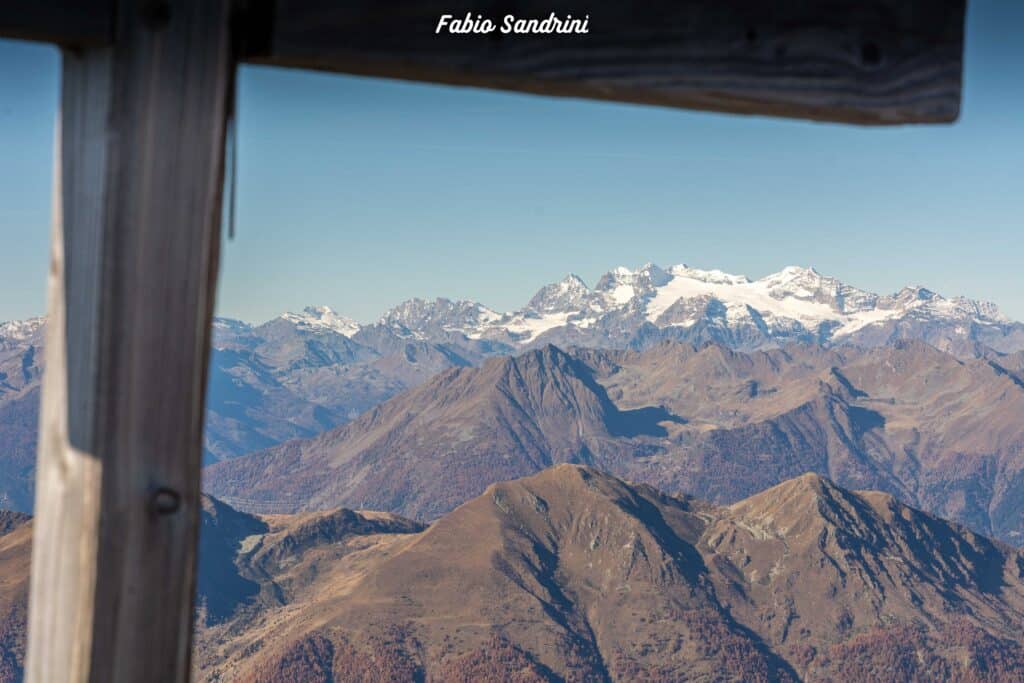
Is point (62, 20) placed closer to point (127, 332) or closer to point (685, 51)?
point (127, 332)

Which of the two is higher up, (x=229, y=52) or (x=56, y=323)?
(x=229, y=52)

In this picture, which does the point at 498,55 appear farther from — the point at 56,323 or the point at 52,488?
the point at 52,488

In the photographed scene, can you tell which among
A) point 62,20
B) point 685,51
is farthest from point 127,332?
point 685,51

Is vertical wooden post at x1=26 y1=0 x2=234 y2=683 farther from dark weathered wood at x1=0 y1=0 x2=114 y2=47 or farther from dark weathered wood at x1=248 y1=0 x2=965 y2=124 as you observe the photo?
dark weathered wood at x1=248 y1=0 x2=965 y2=124

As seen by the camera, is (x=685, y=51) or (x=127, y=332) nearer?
(x=127, y=332)

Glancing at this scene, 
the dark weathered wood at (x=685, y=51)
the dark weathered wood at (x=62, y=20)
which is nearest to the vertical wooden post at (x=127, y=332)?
the dark weathered wood at (x=62, y=20)

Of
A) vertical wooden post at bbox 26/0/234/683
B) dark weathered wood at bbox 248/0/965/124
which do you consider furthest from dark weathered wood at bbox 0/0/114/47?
dark weathered wood at bbox 248/0/965/124

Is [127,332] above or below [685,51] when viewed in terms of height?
below

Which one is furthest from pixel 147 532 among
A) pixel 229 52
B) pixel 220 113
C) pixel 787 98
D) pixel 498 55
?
pixel 787 98

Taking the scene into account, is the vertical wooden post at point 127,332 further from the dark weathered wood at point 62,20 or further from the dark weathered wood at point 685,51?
the dark weathered wood at point 685,51
